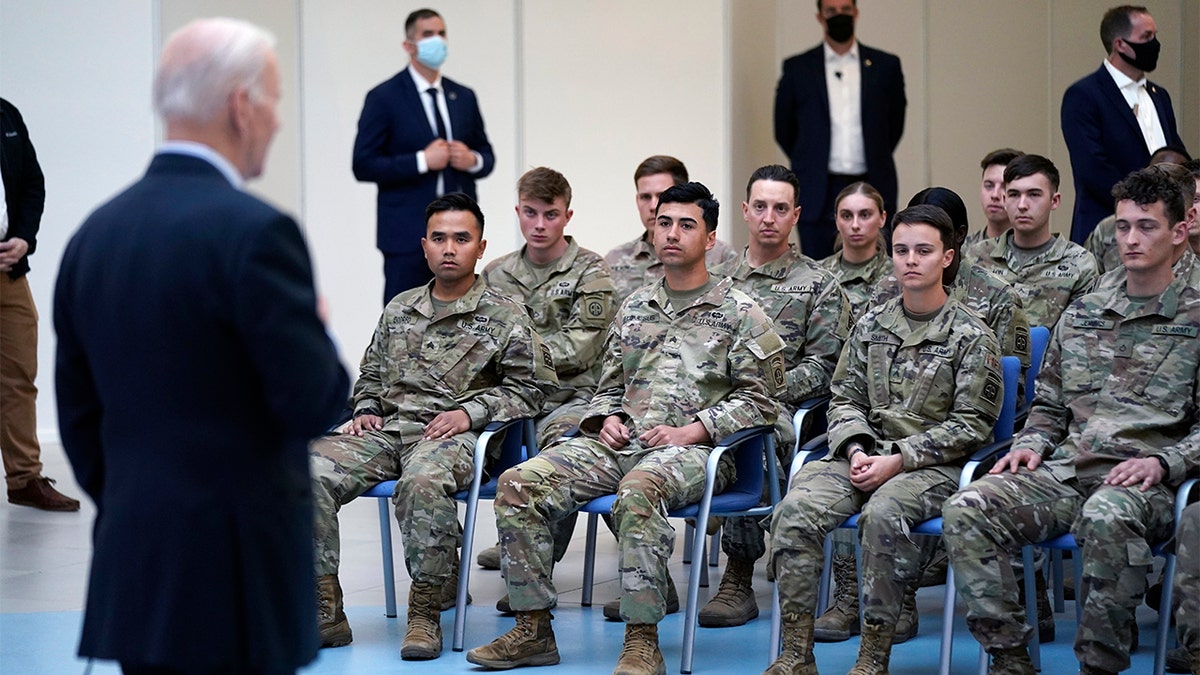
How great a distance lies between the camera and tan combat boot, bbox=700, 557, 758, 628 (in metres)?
4.81

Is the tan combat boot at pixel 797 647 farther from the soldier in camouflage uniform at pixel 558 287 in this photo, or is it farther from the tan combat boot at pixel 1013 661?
the soldier in camouflage uniform at pixel 558 287

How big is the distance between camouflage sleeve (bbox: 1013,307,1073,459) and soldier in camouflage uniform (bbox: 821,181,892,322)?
125 cm

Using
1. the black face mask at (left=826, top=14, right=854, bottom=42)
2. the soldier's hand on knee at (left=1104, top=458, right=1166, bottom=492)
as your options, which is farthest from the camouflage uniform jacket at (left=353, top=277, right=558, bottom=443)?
the black face mask at (left=826, top=14, right=854, bottom=42)

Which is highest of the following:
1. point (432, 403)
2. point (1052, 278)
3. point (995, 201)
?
point (995, 201)

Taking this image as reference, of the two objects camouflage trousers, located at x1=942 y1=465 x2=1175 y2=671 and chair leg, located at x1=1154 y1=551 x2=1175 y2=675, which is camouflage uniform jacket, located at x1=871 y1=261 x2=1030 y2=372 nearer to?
camouflage trousers, located at x1=942 y1=465 x2=1175 y2=671

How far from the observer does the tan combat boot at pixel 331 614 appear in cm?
450

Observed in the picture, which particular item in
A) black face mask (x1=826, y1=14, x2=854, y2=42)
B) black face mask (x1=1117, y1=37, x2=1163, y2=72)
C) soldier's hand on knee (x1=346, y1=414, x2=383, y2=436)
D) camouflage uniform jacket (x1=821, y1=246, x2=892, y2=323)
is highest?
black face mask (x1=826, y1=14, x2=854, y2=42)

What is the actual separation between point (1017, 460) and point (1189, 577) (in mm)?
587

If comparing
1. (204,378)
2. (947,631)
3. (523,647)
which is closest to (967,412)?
(947,631)

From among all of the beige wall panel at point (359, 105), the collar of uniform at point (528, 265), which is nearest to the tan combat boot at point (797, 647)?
the collar of uniform at point (528, 265)

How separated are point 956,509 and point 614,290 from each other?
2.09m

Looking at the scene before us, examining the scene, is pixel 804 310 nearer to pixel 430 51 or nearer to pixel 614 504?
pixel 614 504

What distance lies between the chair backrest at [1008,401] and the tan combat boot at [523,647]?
56.2 inches

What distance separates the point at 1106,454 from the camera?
3.99 metres
